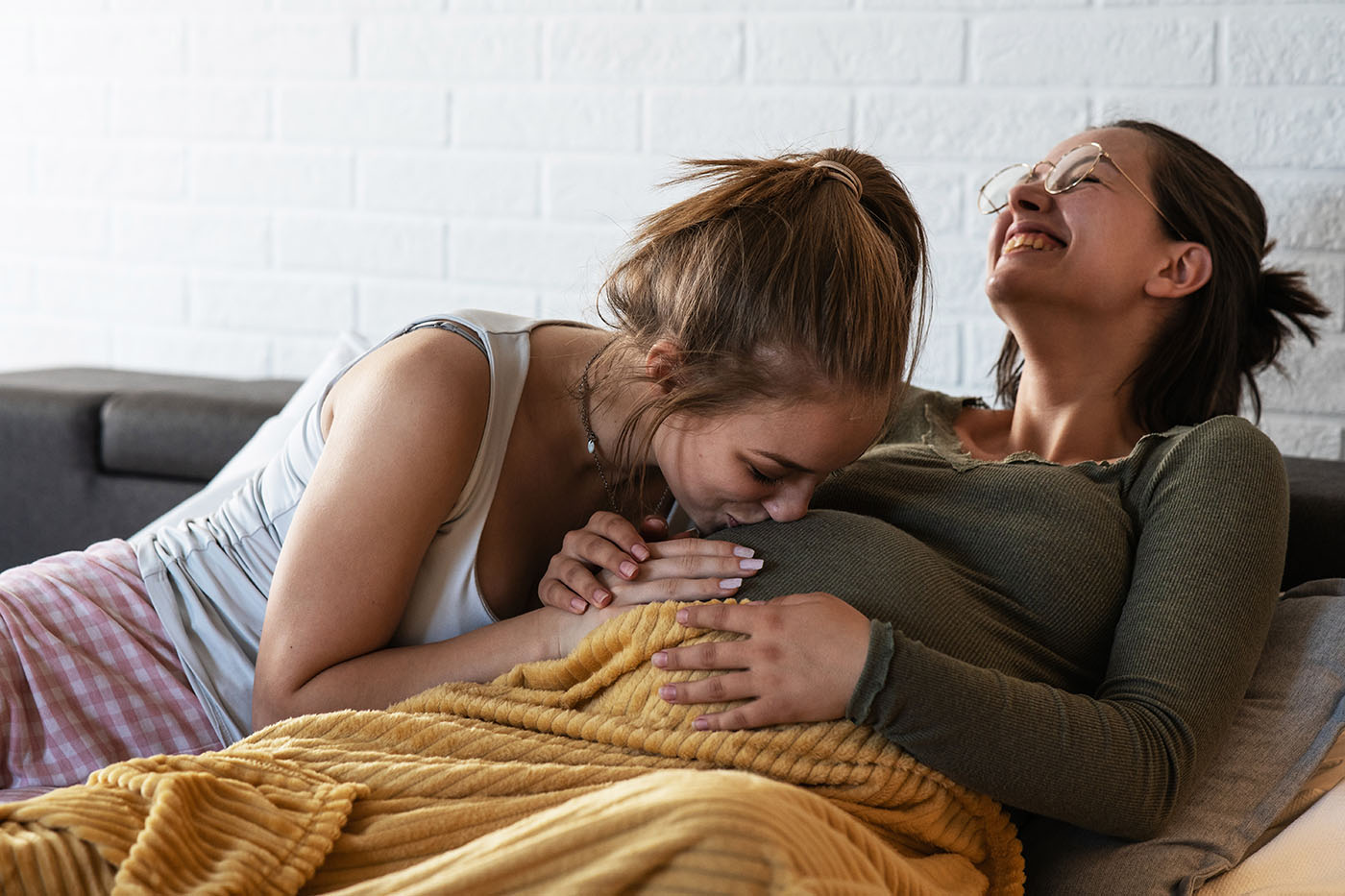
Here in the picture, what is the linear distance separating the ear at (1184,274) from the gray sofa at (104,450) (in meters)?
1.34

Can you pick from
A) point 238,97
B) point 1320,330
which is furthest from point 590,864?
point 238,97

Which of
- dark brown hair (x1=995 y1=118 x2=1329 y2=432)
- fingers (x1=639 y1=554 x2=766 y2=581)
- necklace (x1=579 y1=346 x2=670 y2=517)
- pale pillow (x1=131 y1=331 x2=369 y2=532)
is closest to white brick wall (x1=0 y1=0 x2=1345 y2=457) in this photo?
dark brown hair (x1=995 y1=118 x2=1329 y2=432)

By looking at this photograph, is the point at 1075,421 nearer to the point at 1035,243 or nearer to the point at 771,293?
the point at 1035,243

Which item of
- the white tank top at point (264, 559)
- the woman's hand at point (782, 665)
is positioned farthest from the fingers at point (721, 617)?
the white tank top at point (264, 559)

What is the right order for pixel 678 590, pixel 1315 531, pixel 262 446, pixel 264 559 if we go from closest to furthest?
pixel 678 590, pixel 264 559, pixel 1315 531, pixel 262 446

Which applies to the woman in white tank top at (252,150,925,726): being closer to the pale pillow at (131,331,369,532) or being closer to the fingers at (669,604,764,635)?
the fingers at (669,604,764,635)

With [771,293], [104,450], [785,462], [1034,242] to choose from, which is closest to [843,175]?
[771,293]

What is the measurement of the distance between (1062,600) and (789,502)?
0.28m

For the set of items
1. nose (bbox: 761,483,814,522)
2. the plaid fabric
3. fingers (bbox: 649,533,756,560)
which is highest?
nose (bbox: 761,483,814,522)

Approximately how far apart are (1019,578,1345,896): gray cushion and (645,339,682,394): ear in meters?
0.56

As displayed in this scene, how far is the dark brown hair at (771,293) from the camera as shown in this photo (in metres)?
1.16

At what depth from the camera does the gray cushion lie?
111 cm

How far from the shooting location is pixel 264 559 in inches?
55.9

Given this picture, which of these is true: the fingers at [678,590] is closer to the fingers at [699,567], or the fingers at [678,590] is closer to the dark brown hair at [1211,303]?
the fingers at [699,567]
